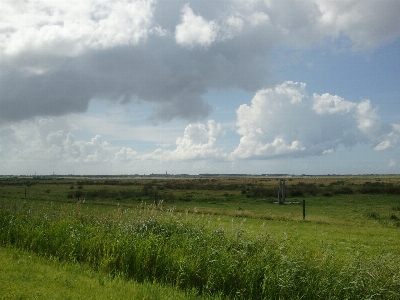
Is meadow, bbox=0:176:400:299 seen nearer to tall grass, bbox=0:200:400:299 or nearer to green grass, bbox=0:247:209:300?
tall grass, bbox=0:200:400:299

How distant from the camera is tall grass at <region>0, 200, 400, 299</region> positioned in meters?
9.64

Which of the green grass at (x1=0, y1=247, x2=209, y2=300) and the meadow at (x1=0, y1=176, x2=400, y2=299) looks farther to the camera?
the meadow at (x1=0, y1=176, x2=400, y2=299)

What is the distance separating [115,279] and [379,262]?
7324mm

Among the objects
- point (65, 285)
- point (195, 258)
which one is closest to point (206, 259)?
point (195, 258)

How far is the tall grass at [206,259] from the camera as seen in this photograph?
9.64 m

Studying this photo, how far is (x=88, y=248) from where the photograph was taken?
12.6 m

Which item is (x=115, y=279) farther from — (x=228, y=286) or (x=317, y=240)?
(x=317, y=240)

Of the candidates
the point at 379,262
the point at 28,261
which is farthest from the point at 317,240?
the point at 28,261

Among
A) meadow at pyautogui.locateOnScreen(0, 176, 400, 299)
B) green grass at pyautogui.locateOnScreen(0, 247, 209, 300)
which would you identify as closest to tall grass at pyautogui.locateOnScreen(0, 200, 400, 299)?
meadow at pyautogui.locateOnScreen(0, 176, 400, 299)

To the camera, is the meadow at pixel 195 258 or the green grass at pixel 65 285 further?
the meadow at pixel 195 258

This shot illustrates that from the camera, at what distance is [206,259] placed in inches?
436

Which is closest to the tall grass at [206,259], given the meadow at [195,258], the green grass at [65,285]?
the meadow at [195,258]

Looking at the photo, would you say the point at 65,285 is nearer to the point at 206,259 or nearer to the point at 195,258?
the point at 195,258

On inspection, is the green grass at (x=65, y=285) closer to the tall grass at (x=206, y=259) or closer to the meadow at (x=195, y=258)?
the meadow at (x=195, y=258)
